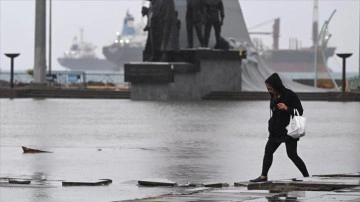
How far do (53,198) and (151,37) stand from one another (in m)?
43.5

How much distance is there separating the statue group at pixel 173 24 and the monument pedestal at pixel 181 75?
720 mm

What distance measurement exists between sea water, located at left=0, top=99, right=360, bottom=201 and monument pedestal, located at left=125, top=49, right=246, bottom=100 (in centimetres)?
1067

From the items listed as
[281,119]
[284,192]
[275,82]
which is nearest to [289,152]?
[281,119]

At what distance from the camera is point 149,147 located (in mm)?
27922

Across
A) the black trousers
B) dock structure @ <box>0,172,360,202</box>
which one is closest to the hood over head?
the black trousers

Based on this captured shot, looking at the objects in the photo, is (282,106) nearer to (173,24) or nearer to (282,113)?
(282,113)

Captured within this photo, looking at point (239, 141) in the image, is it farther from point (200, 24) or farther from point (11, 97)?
point (11, 97)

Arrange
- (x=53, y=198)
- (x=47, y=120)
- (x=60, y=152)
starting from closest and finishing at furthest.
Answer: (x=53, y=198) < (x=60, y=152) < (x=47, y=120)

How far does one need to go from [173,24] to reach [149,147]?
32.9 meters

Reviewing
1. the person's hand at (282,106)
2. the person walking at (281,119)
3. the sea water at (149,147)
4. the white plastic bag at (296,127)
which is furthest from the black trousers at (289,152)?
the sea water at (149,147)

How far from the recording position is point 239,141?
30.0m

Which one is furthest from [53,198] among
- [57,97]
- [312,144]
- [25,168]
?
[57,97]

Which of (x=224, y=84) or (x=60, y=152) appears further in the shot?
(x=224, y=84)

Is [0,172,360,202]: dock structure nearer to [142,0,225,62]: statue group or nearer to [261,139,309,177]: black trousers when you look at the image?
[261,139,309,177]: black trousers
